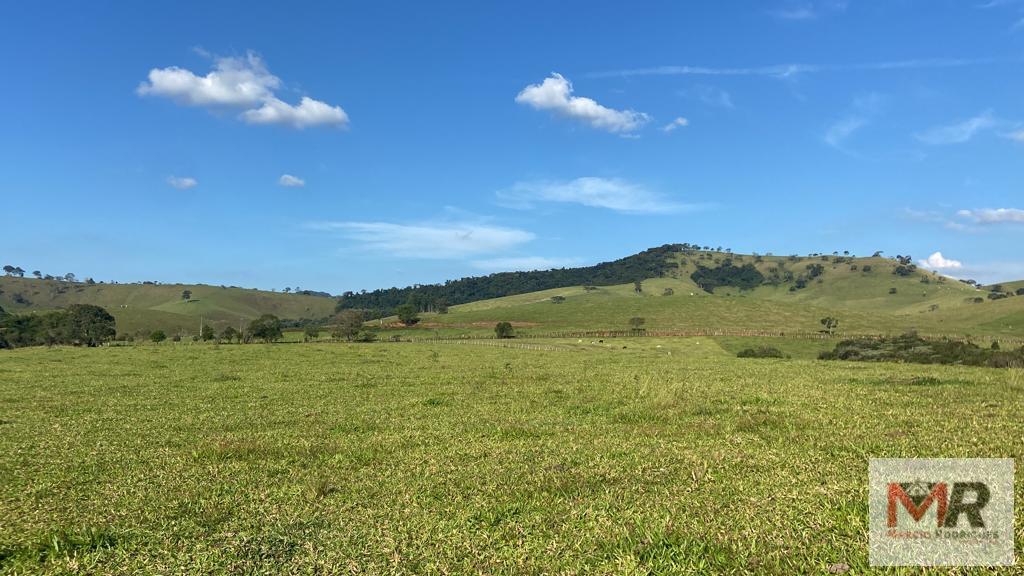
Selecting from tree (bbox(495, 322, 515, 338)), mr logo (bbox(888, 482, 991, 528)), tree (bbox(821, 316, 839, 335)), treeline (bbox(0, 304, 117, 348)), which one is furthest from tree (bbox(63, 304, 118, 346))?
tree (bbox(821, 316, 839, 335))

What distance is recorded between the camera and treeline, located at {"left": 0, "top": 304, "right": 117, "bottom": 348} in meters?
100

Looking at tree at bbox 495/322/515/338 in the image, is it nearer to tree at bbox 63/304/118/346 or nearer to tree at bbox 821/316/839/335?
tree at bbox 63/304/118/346

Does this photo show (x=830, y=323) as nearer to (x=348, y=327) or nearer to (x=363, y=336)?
(x=363, y=336)

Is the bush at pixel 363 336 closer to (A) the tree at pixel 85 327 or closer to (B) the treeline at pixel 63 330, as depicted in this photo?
(A) the tree at pixel 85 327

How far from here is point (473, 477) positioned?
9.53m

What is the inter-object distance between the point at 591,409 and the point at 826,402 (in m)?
7.11

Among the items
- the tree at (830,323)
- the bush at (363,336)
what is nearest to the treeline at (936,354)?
the tree at (830,323)

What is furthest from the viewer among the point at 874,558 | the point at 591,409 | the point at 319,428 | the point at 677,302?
the point at 677,302

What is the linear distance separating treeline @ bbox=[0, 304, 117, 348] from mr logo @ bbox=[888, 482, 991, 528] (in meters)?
118

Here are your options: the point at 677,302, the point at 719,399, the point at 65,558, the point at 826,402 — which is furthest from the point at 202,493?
the point at 677,302

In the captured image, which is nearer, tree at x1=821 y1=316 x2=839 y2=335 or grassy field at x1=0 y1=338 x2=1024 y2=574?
grassy field at x1=0 y1=338 x2=1024 y2=574

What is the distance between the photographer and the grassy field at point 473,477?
6359mm

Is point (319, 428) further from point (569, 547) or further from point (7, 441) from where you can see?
point (569, 547)

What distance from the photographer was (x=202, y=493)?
8.96m
